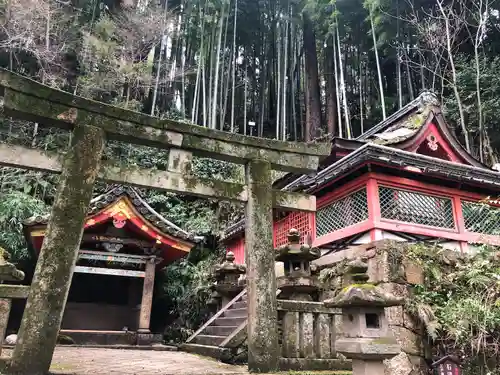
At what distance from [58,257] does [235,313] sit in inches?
185

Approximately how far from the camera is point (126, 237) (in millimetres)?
10000

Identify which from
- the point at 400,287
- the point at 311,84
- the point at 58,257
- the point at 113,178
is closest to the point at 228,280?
the point at 400,287

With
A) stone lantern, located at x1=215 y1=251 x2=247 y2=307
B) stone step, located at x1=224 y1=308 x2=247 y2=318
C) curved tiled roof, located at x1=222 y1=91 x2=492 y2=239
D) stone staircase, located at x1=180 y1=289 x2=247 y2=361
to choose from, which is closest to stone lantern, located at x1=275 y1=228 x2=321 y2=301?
stone staircase, located at x1=180 y1=289 x2=247 y2=361

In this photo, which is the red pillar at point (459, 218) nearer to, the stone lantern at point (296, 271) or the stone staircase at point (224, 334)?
the stone lantern at point (296, 271)

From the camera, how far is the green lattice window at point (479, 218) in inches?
334

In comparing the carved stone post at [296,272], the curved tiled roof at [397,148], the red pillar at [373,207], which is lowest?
the carved stone post at [296,272]

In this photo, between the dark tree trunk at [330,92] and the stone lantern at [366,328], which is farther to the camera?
the dark tree trunk at [330,92]

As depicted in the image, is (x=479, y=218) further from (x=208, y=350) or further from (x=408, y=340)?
(x=208, y=350)

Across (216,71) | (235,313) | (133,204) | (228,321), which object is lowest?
(228,321)

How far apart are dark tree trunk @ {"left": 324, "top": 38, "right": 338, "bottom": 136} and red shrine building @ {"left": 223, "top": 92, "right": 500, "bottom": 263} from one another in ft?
43.0

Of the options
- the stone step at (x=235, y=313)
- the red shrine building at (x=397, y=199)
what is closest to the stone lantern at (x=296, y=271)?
the stone step at (x=235, y=313)

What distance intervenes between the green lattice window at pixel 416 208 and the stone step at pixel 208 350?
12.9 ft

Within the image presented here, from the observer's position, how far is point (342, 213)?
833cm

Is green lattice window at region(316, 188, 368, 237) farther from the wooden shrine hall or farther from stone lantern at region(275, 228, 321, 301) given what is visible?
the wooden shrine hall
